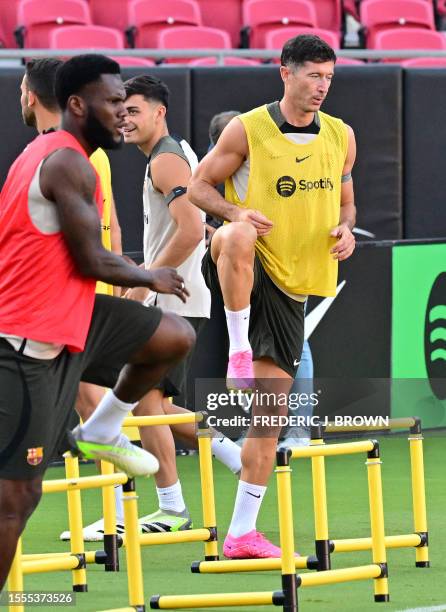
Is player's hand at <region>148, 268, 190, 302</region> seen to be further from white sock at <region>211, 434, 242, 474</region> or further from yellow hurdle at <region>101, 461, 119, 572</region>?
white sock at <region>211, 434, 242, 474</region>

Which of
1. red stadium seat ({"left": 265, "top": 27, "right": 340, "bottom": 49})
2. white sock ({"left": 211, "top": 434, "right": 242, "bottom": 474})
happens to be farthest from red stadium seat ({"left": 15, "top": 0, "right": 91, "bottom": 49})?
white sock ({"left": 211, "top": 434, "right": 242, "bottom": 474})

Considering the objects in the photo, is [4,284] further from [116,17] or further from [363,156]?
[116,17]

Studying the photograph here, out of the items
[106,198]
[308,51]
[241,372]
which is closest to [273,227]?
[241,372]

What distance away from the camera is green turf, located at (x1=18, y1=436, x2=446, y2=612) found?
6680 millimetres

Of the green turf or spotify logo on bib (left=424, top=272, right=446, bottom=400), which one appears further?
spotify logo on bib (left=424, top=272, right=446, bottom=400)

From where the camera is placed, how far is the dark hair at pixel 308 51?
7.05 meters

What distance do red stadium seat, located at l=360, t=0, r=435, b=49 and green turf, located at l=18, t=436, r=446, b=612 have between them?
6207 mm

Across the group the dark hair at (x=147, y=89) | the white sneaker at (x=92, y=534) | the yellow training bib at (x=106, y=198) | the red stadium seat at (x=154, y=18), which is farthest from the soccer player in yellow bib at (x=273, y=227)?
the red stadium seat at (x=154, y=18)

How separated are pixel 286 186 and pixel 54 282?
6.92 ft

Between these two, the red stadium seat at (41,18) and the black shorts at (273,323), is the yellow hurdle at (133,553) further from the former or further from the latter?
the red stadium seat at (41,18)

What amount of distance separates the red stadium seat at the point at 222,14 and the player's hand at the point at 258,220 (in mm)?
10152

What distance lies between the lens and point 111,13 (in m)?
16.4

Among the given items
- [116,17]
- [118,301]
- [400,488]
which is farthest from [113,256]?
[116,17]

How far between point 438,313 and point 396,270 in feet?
1.66
